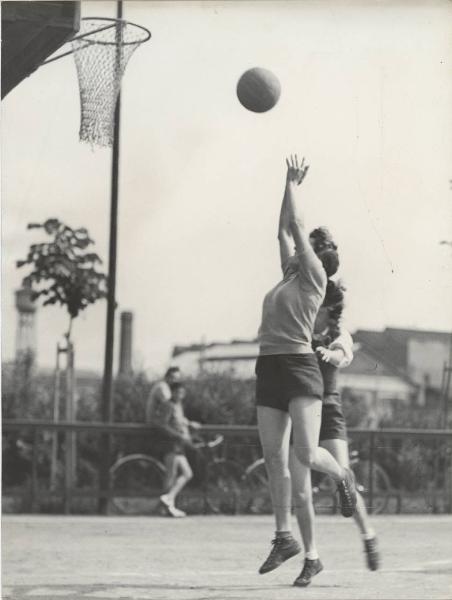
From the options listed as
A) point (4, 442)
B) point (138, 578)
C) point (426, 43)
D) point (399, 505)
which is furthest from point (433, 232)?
point (4, 442)

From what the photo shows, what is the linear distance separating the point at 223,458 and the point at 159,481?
83cm

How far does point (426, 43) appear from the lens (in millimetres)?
7934

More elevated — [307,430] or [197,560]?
[307,430]

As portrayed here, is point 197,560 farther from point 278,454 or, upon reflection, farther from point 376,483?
point 376,483

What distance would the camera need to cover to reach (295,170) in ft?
26.1

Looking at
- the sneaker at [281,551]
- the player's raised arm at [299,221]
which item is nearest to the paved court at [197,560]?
Result: the sneaker at [281,551]

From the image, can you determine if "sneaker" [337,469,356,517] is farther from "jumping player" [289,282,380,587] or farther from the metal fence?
the metal fence

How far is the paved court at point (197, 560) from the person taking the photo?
784cm

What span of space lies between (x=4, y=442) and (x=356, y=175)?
30.6ft

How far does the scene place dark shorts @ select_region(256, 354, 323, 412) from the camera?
7734mm

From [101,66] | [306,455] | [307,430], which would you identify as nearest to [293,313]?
[307,430]

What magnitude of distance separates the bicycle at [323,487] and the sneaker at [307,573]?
289 inches

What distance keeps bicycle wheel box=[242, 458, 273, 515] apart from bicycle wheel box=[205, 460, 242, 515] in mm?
115

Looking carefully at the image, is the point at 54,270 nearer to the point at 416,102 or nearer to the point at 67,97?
the point at 67,97
